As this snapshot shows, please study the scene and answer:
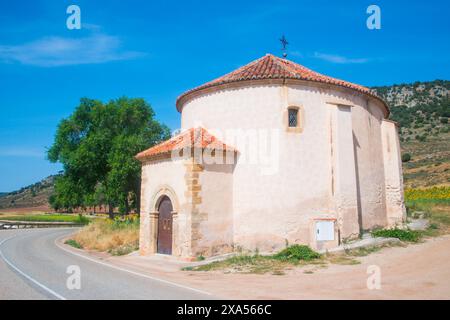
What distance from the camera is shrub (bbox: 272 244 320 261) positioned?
38.7 ft

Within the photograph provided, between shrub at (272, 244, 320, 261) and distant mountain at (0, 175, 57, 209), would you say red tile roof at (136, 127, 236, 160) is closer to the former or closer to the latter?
shrub at (272, 244, 320, 261)

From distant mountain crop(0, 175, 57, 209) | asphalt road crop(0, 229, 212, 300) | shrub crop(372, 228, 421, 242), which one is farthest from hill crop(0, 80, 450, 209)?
asphalt road crop(0, 229, 212, 300)

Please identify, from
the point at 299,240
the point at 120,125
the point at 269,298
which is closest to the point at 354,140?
the point at 299,240

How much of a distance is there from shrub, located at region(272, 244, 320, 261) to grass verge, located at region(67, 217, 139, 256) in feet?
25.7

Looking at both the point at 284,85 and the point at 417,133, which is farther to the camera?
the point at 417,133

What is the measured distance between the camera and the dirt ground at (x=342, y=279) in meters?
7.62

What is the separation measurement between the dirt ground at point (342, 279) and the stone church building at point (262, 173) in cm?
194

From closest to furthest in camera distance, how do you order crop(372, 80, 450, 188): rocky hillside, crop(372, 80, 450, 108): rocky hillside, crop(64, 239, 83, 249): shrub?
crop(64, 239, 83, 249): shrub
crop(372, 80, 450, 188): rocky hillside
crop(372, 80, 450, 108): rocky hillside

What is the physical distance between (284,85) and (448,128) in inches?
2189

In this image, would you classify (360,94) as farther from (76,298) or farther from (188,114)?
(76,298)

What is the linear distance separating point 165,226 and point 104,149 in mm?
17807

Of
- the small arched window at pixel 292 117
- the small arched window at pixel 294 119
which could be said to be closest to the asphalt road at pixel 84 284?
the small arched window at pixel 294 119

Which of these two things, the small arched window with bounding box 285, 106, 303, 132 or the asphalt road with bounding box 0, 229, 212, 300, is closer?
the asphalt road with bounding box 0, 229, 212, 300

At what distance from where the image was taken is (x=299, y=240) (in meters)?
13.6
